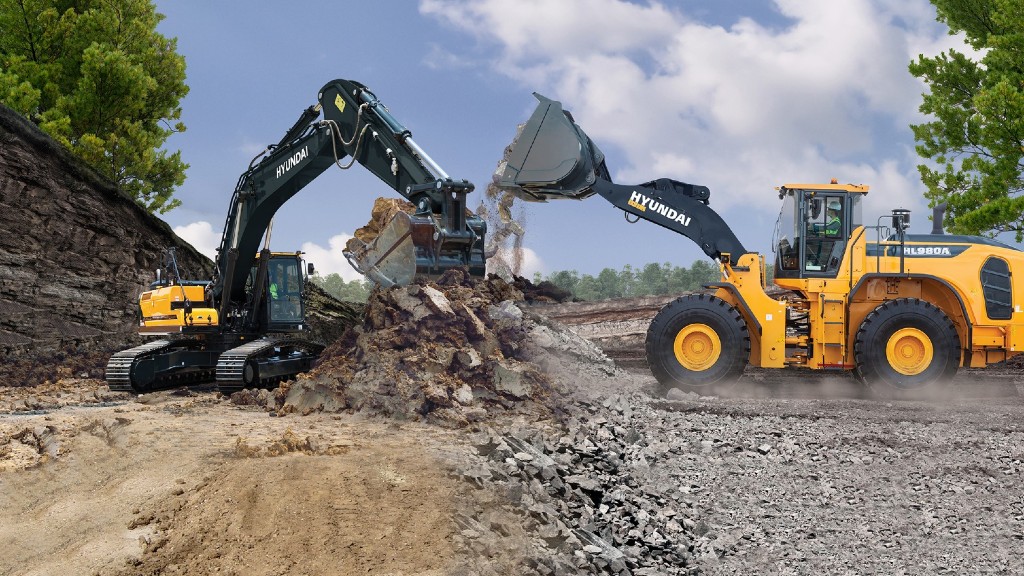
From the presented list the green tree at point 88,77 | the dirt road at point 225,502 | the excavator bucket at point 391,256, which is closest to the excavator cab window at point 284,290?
the excavator bucket at point 391,256

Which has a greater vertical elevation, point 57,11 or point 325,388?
point 57,11

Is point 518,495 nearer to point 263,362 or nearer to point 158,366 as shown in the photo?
point 263,362

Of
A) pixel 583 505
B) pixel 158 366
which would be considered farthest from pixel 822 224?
pixel 158 366

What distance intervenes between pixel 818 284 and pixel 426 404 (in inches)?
232

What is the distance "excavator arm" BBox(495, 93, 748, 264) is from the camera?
36.8 feet

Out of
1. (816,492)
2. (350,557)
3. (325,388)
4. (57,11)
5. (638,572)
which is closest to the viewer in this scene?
(350,557)

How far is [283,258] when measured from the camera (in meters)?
12.9

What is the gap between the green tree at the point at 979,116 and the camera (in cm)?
1953

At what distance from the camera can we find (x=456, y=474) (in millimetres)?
6207

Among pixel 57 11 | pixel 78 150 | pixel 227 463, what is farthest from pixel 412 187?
pixel 57 11

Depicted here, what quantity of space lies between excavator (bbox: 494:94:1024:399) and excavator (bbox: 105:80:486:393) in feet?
6.32

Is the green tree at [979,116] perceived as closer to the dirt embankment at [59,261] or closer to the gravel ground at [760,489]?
the gravel ground at [760,489]

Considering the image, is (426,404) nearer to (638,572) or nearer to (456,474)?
(456,474)

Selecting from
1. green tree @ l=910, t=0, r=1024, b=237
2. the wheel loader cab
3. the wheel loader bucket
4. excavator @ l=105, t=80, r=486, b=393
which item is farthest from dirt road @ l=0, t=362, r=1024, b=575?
green tree @ l=910, t=0, r=1024, b=237
